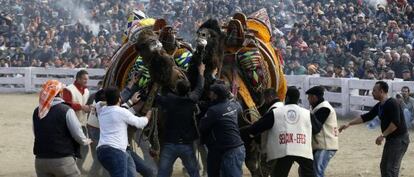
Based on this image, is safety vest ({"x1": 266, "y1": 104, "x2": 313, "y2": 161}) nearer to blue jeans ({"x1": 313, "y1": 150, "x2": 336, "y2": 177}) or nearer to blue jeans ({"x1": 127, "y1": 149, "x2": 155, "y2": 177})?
blue jeans ({"x1": 313, "y1": 150, "x2": 336, "y2": 177})

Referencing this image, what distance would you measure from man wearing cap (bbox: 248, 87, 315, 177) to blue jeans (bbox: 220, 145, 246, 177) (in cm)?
30

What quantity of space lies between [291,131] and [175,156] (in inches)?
45.3

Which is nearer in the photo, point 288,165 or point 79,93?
point 288,165

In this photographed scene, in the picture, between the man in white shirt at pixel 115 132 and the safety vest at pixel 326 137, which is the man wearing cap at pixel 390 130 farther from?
the man in white shirt at pixel 115 132

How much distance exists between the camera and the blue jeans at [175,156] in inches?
363

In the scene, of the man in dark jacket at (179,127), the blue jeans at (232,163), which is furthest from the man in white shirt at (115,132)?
the blue jeans at (232,163)

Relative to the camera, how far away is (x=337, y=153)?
1391cm

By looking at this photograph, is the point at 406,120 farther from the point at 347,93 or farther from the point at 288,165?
the point at 288,165

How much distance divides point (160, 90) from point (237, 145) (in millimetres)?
1207

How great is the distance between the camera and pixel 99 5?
33438 millimetres

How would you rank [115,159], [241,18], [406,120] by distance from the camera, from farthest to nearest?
[406,120]
[241,18]
[115,159]

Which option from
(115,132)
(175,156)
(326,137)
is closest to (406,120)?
(326,137)

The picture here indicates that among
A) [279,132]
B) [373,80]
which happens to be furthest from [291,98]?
[373,80]

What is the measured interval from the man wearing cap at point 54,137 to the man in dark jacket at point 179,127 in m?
0.99
